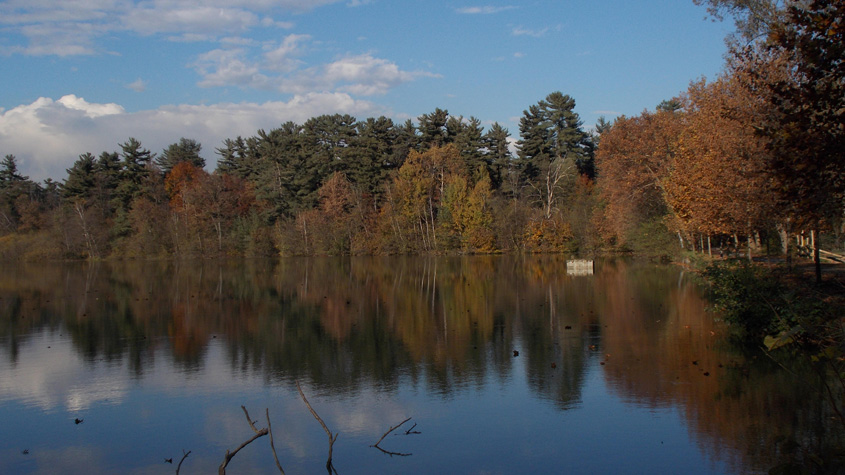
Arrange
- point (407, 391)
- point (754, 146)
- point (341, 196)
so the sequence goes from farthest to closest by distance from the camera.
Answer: point (341, 196)
point (754, 146)
point (407, 391)

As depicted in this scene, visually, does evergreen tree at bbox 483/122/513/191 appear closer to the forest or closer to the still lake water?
the forest

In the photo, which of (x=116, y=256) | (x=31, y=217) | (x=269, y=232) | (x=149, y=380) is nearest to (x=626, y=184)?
(x=149, y=380)

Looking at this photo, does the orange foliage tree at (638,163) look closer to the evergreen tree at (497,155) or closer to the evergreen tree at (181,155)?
the evergreen tree at (497,155)

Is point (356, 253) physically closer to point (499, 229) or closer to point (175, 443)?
point (499, 229)

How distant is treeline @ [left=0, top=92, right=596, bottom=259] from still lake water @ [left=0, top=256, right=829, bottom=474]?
4471 cm

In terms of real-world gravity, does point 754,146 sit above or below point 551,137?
below

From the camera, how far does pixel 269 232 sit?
70750 millimetres

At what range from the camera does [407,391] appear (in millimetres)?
9750

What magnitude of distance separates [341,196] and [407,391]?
59.7 metres

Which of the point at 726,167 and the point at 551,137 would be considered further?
the point at 551,137

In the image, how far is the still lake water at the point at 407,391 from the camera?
23.6 ft

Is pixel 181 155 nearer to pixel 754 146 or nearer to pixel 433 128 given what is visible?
pixel 433 128

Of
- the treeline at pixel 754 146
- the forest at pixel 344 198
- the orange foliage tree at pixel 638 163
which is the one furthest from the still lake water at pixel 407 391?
the forest at pixel 344 198

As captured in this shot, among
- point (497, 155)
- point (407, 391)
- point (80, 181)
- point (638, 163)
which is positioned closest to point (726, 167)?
point (407, 391)
